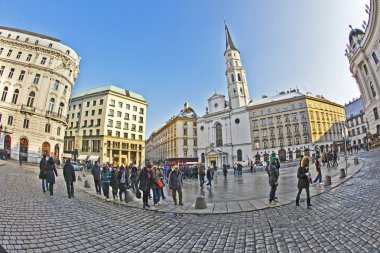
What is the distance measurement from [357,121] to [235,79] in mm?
44576

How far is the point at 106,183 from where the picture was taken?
1027 cm

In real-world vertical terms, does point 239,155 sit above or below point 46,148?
below

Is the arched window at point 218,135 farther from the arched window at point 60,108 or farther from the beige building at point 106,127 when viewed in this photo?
the arched window at point 60,108

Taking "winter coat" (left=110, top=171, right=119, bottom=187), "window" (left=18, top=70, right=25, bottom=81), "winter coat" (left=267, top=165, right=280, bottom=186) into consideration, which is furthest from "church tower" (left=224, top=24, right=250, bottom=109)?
"winter coat" (left=267, top=165, right=280, bottom=186)

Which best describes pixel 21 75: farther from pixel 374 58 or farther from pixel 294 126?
pixel 294 126

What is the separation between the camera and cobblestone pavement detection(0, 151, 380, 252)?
163 inches

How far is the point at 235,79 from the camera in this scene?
6938cm

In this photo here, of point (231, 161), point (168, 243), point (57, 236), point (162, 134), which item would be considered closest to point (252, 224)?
point (168, 243)

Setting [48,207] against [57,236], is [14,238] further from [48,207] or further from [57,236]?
[48,207]

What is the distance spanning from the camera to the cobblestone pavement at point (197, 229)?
4.14 metres

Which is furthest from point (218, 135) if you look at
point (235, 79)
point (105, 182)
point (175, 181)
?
point (175, 181)

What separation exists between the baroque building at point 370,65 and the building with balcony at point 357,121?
3630 centimetres

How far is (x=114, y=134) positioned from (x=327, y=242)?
52.9 meters

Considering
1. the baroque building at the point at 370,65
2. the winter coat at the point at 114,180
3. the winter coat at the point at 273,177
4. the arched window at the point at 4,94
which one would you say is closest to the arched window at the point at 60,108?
the arched window at the point at 4,94
